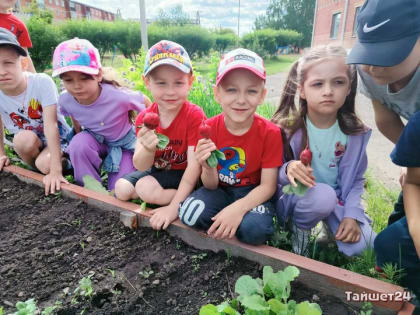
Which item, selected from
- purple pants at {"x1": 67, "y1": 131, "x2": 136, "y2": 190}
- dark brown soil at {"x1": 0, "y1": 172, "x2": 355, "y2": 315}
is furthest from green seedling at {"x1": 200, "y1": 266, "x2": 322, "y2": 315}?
purple pants at {"x1": 67, "y1": 131, "x2": 136, "y2": 190}

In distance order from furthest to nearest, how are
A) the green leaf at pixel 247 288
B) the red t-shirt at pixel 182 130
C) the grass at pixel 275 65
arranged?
the grass at pixel 275 65, the red t-shirt at pixel 182 130, the green leaf at pixel 247 288

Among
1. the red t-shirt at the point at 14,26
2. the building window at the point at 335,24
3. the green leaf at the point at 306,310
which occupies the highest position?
the building window at the point at 335,24

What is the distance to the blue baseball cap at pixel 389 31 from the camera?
47.7 inches

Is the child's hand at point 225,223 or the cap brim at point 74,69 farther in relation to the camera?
the cap brim at point 74,69

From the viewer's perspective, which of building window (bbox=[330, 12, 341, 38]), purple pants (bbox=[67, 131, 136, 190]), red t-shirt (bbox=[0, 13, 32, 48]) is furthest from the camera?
building window (bbox=[330, 12, 341, 38])

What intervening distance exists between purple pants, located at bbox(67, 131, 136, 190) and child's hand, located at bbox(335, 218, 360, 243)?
1535 millimetres

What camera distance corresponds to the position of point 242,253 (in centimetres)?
146

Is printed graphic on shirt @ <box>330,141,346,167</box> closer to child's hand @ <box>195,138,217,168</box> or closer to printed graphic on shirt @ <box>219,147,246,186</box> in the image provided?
printed graphic on shirt @ <box>219,147,246,186</box>

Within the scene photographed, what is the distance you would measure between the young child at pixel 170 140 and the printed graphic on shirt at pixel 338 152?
76 cm

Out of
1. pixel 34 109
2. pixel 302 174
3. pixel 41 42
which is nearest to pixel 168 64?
pixel 302 174

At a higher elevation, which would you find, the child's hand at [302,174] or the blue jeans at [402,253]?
the child's hand at [302,174]

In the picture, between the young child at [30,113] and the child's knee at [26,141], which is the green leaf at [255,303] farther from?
the child's knee at [26,141]

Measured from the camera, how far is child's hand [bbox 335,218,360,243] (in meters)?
1.53

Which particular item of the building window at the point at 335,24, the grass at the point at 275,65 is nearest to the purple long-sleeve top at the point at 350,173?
the grass at the point at 275,65
